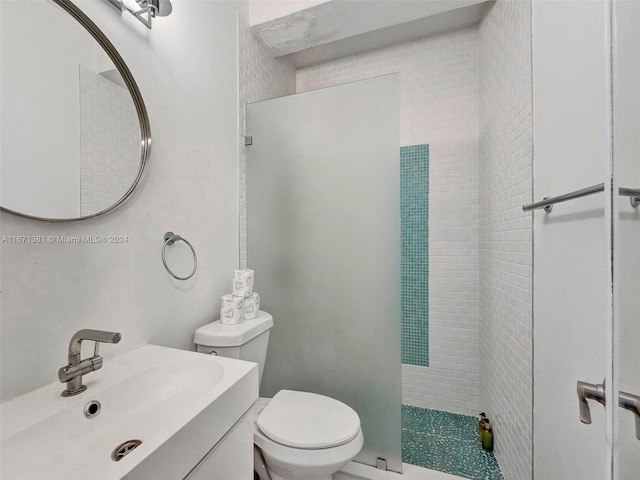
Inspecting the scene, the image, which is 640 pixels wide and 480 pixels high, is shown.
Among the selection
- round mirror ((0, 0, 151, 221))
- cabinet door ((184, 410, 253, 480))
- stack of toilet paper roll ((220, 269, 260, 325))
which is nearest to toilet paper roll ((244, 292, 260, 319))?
stack of toilet paper roll ((220, 269, 260, 325))

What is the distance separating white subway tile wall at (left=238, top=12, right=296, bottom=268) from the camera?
166 centimetres

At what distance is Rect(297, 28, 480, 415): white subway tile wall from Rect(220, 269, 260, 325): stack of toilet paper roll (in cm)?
134

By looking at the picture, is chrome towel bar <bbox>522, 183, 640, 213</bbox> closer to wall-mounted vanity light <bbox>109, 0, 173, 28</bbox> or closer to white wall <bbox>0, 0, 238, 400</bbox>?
white wall <bbox>0, 0, 238, 400</bbox>

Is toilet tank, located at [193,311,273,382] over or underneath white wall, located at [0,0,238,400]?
underneath

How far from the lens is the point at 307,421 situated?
3.96ft

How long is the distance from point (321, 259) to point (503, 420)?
1.27 meters

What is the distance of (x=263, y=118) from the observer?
1.65 metres

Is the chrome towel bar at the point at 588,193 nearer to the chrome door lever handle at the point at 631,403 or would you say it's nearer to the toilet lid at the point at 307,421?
the chrome door lever handle at the point at 631,403

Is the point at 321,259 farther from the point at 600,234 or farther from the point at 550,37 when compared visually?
the point at 550,37

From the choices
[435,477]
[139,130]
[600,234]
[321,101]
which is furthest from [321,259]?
[435,477]

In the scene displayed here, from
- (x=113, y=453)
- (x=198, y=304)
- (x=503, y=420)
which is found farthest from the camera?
(x=503, y=420)

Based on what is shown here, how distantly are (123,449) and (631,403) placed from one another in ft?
3.21

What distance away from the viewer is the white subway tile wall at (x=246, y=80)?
65.2 inches

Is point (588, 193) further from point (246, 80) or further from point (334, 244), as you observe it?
point (246, 80)
